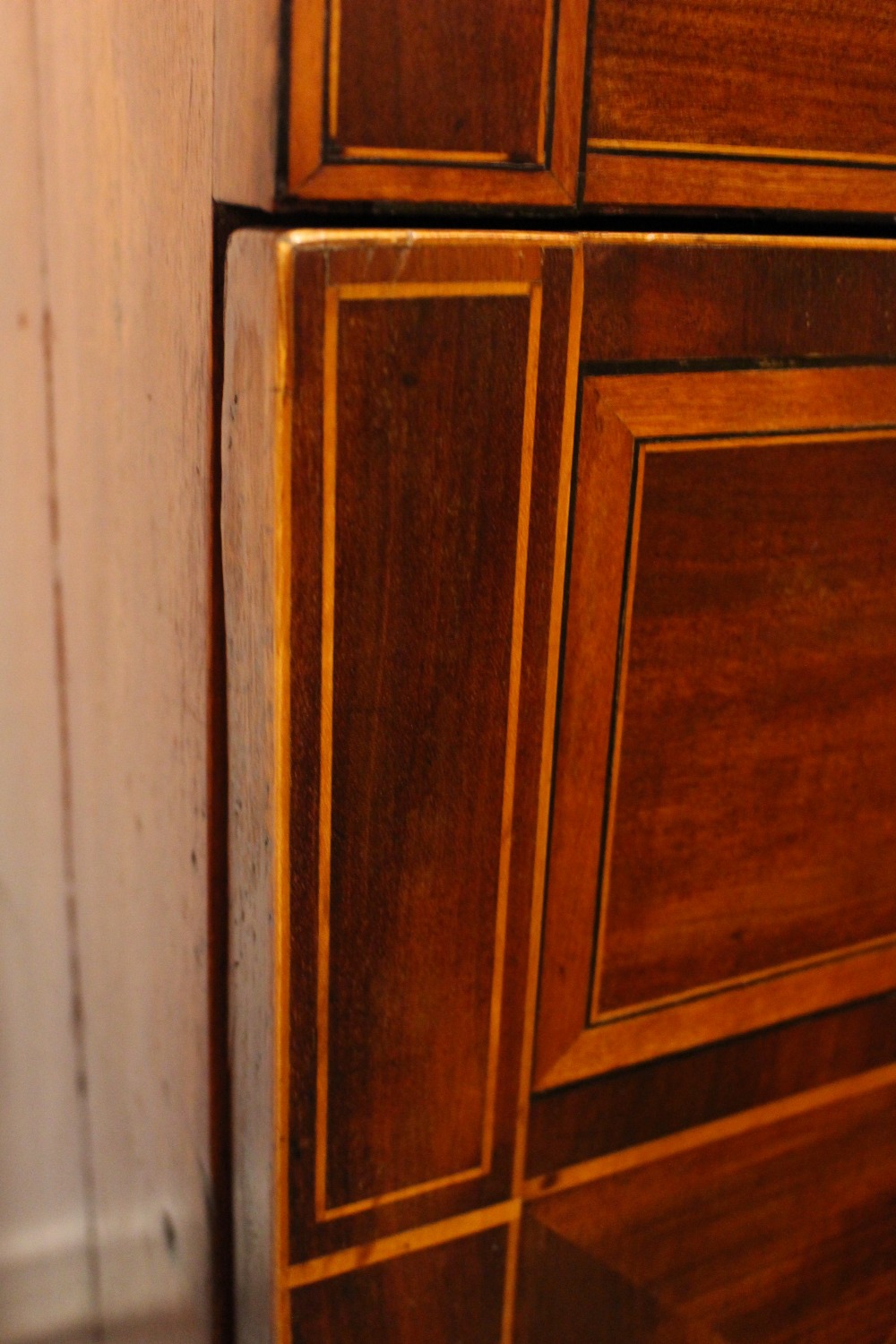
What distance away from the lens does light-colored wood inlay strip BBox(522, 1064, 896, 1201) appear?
19.9 inches

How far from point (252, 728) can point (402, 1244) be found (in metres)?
0.19

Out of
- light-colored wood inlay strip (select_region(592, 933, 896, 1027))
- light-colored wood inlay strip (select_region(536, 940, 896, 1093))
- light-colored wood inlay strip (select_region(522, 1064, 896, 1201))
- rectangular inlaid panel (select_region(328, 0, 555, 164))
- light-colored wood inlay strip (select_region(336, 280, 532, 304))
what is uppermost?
rectangular inlaid panel (select_region(328, 0, 555, 164))

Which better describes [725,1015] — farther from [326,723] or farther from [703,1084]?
[326,723]

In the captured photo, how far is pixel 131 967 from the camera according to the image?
657 mm

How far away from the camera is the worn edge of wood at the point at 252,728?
38 cm

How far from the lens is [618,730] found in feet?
1.51

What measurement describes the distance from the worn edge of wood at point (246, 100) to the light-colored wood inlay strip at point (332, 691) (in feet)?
0.13

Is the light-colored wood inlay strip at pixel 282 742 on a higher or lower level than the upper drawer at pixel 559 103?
lower

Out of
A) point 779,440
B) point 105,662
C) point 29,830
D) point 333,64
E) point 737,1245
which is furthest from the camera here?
point 29,830

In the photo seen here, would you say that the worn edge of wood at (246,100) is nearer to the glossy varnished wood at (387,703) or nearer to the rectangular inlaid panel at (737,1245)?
the glossy varnished wood at (387,703)

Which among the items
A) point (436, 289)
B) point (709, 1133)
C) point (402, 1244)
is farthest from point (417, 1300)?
point (436, 289)

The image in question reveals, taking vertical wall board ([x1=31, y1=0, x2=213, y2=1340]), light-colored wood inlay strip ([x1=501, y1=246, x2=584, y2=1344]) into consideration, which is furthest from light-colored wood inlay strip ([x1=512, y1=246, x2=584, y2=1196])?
vertical wall board ([x1=31, y1=0, x2=213, y2=1340])

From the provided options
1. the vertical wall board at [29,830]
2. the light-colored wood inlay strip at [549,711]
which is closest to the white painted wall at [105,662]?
the vertical wall board at [29,830]

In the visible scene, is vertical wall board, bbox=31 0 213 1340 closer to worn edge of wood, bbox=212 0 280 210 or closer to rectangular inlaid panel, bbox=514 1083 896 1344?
worn edge of wood, bbox=212 0 280 210
